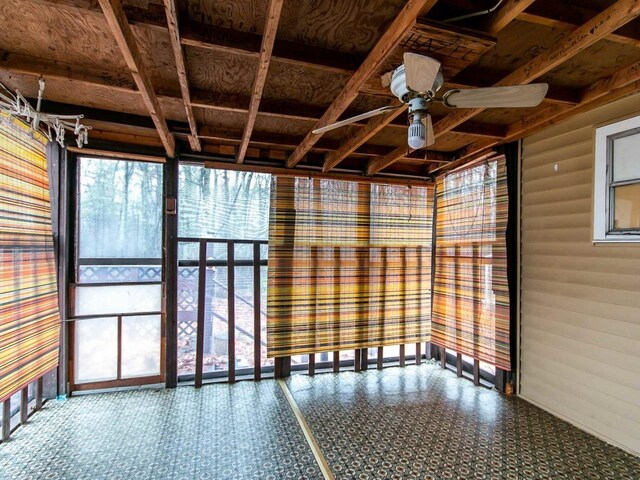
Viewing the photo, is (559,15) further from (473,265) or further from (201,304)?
(201,304)

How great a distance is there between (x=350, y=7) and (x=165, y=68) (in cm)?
129

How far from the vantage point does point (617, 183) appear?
2.32m

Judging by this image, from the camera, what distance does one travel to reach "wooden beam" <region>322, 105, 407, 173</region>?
2.28 m

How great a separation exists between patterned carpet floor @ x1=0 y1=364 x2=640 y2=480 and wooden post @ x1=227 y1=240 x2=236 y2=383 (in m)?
0.26

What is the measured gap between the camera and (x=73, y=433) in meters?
2.48

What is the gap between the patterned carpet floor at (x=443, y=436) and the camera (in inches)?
84.0

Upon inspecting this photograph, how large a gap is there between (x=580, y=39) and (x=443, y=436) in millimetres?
2754

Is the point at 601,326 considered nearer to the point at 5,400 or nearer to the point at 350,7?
the point at 350,7

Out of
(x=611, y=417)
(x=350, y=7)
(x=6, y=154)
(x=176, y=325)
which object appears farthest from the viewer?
(x=176, y=325)

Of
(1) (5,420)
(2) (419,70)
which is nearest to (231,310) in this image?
(1) (5,420)

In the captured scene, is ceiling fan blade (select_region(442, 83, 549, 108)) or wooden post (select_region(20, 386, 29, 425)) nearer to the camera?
ceiling fan blade (select_region(442, 83, 549, 108))

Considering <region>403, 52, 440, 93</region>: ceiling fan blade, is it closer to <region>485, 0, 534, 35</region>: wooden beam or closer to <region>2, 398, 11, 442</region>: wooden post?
<region>485, 0, 534, 35</region>: wooden beam

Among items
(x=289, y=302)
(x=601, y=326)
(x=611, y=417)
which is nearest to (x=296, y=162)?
(x=289, y=302)

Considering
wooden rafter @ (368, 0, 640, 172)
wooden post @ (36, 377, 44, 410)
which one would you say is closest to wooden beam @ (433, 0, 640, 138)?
wooden rafter @ (368, 0, 640, 172)
